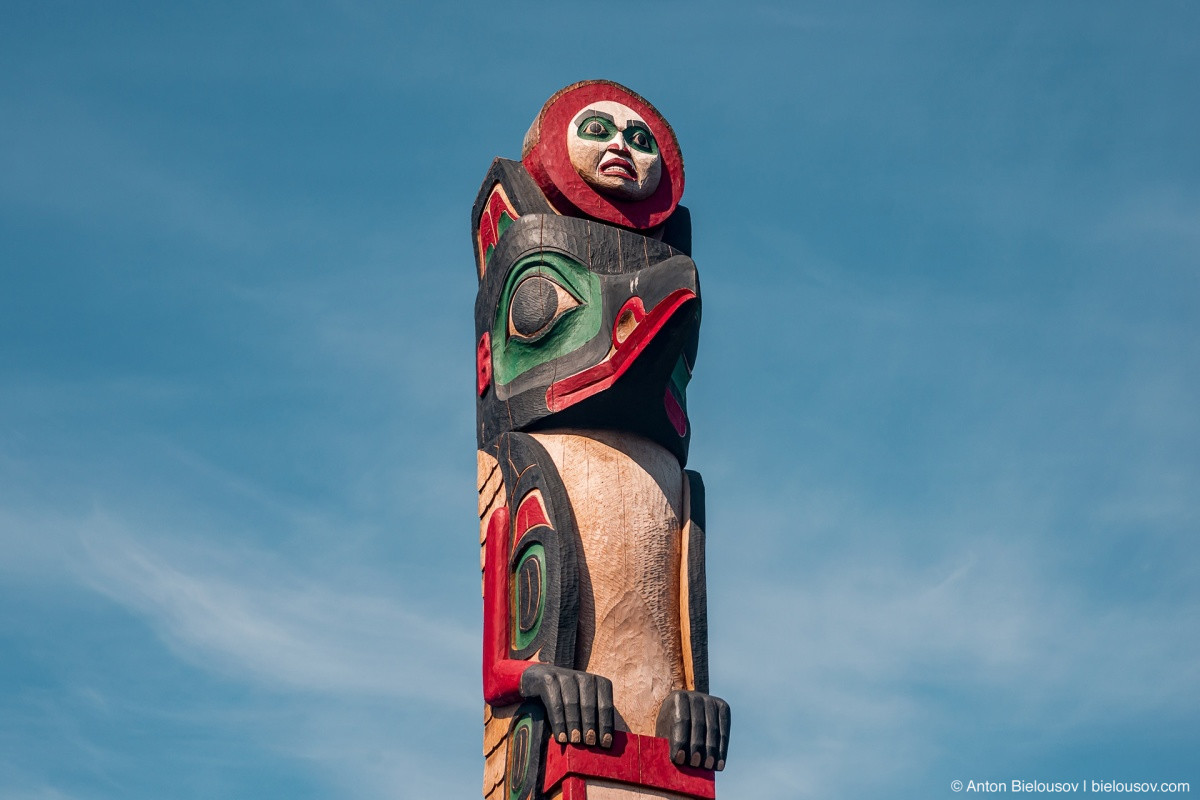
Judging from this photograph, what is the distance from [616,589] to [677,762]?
1.03 metres

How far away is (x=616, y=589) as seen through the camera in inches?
358

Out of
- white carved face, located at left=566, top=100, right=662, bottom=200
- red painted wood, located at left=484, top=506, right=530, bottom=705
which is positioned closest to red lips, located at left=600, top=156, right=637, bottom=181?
white carved face, located at left=566, top=100, right=662, bottom=200

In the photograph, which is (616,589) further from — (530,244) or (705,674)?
(530,244)

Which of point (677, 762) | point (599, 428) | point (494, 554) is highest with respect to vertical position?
point (599, 428)

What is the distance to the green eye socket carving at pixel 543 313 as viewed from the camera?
9750 millimetres

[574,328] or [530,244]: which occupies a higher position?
[530,244]

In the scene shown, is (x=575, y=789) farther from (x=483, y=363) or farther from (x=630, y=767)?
(x=483, y=363)

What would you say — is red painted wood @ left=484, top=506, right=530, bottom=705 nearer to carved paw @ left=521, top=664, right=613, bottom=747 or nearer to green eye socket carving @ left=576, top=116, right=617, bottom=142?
carved paw @ left=521, top=664, right=613, bottom=747

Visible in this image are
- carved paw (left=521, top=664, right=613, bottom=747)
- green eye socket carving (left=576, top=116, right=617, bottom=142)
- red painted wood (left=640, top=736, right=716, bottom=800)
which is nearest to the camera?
carved paw (left=521, top=664, right=613, bottom=747)

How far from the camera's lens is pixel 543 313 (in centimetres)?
981

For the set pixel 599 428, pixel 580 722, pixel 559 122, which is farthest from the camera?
pixel 559 122

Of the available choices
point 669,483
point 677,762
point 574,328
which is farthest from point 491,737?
point 574,328

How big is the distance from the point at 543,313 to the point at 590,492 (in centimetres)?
119

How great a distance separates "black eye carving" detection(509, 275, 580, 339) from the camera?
9805mm
